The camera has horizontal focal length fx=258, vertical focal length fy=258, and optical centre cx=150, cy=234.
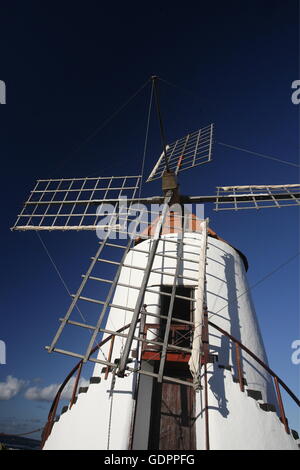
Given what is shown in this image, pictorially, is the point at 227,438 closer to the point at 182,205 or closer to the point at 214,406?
the point at 214,406

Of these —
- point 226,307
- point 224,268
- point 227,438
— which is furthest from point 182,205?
point 227,438

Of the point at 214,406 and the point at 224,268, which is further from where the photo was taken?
the point at 224,268

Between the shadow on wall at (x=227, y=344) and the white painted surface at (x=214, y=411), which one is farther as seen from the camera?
the shadow on wall at (x=227, y=344)

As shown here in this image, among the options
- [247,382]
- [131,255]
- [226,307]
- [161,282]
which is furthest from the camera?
[131,255]

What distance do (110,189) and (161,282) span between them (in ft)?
15.8

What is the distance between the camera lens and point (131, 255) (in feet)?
28.9

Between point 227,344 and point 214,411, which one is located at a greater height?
point 227,344

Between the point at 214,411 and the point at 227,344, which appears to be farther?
A: the point at 227,344

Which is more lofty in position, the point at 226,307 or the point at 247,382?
the point at 226,307

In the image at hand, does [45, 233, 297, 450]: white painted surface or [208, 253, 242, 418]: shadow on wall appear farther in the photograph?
[208, 253, 242, 418]: shadow on wall
